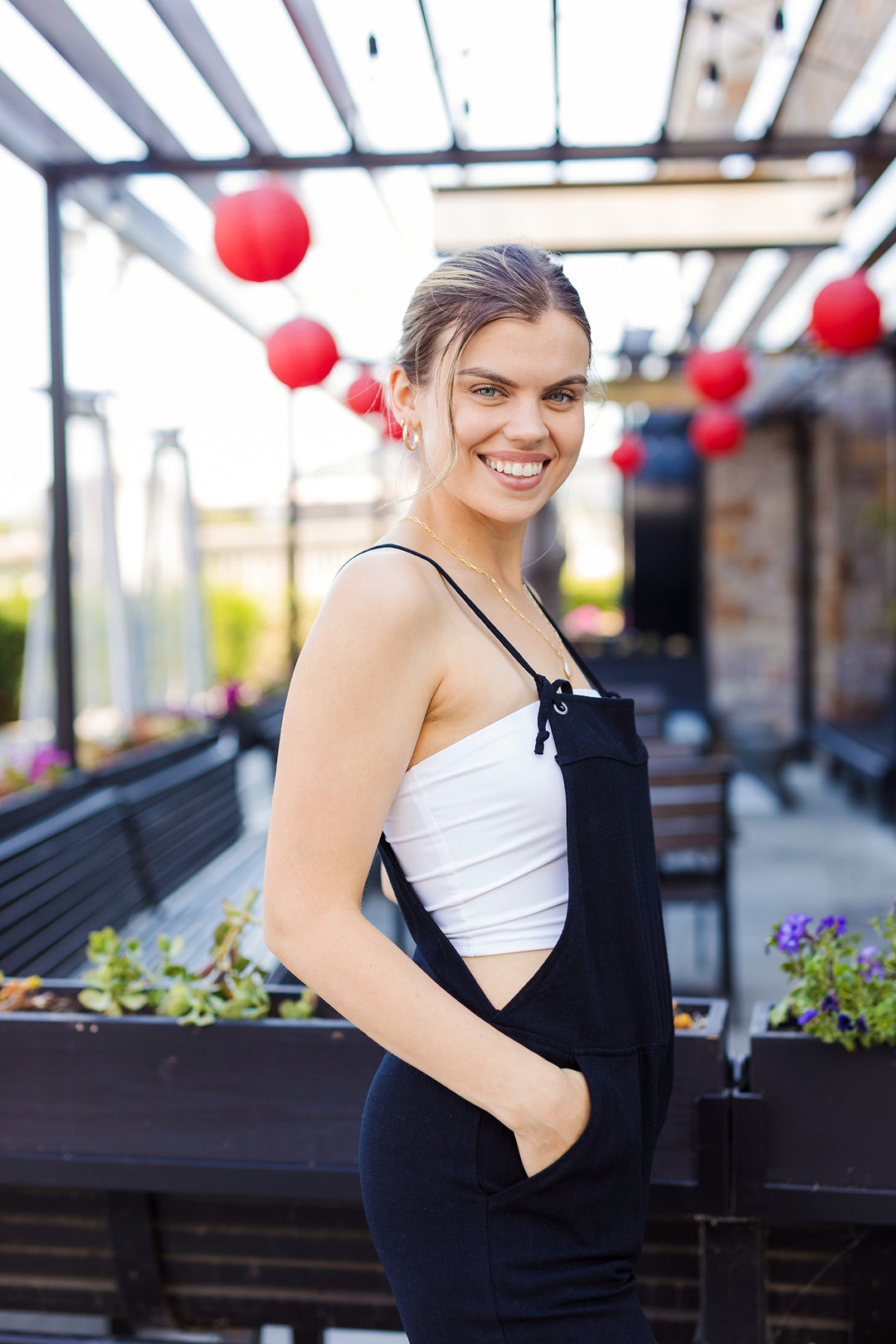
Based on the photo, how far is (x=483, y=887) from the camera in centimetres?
93

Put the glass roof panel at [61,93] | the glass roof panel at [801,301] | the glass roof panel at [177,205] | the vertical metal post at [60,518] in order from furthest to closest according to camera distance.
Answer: the glass roof panel at [801,301] < the glass roof panel at [177,205] < the vertical metal post at [60,518] < the glass roof panel at [61,93]

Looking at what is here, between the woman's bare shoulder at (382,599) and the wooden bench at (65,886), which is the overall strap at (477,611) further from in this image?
the wooden bench at (65,886)

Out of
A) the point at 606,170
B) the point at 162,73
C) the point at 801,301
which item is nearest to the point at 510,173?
the point at 606,170

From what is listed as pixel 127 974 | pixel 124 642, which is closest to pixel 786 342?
pixel 124 642

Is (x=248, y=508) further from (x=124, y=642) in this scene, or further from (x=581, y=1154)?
(x=581, y=1154)

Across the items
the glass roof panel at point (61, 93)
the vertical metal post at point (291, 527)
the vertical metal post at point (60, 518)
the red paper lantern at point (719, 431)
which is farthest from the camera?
the vertical metal post at point (291, 527)

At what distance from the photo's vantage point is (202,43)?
3795 mm

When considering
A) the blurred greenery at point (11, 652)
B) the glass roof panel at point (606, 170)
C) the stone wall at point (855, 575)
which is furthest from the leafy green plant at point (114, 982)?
the blurred greenery at point (11, 652)

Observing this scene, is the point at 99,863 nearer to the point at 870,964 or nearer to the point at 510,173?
the point at 870,964

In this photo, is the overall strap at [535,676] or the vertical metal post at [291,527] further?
the vertical metal post at [291,527]

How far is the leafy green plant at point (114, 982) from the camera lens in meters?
1.62

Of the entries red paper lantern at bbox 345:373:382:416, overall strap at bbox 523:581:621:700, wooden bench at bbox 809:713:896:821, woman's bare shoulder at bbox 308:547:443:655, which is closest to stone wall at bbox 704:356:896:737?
wooden bench at bbox 809:713:896:821

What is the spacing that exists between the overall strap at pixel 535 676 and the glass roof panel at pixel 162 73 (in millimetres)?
3500

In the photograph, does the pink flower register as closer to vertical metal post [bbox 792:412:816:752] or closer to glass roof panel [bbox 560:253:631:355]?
glass roof panel [bbox 560:253:631:355]
